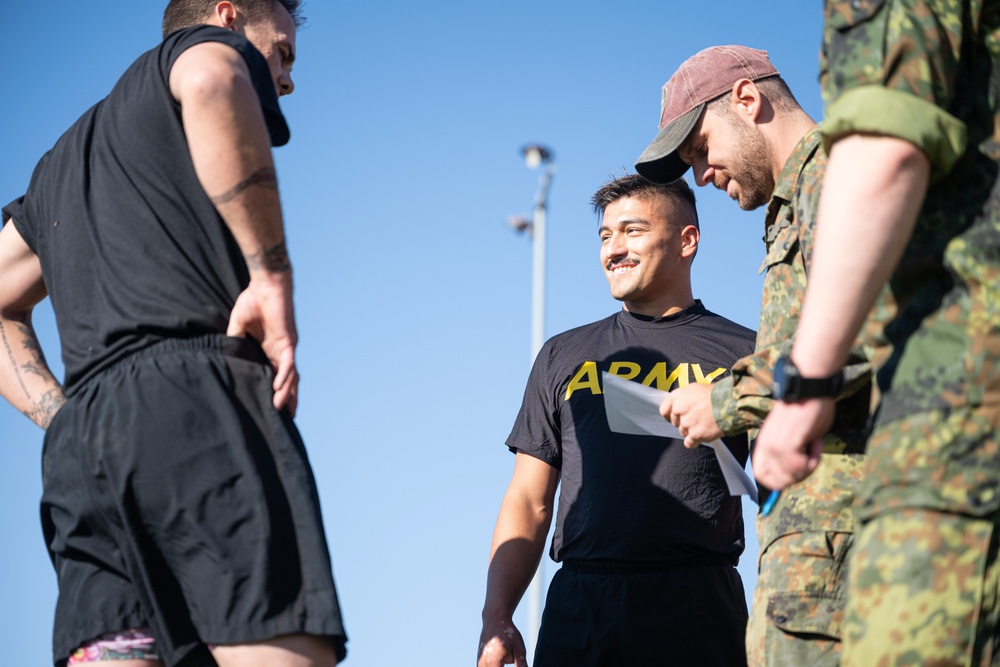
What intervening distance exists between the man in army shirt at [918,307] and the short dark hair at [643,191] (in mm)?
3150

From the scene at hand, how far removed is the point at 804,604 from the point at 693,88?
6.42ft

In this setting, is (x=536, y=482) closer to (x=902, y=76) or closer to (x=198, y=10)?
(x=198, y=10)

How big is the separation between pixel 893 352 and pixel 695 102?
2002 mm

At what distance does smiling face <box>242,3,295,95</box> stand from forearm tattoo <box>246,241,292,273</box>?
83cm

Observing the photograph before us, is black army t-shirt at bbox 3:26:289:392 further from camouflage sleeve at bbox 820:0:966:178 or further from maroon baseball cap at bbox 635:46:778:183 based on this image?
maroon baseball cap at bbox 635:46:778:183

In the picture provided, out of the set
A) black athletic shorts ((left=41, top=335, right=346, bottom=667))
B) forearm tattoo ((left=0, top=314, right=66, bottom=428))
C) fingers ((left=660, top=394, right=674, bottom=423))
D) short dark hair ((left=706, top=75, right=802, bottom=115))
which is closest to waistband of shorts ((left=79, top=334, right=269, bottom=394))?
black athletic shorts ((left=41, top=335, right=346, bottom=667))

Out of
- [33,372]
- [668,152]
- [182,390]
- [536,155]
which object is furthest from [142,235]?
[536,155]

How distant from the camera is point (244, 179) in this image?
256 cm

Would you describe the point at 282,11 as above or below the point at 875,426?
above

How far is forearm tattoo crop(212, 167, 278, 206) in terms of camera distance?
2.56m

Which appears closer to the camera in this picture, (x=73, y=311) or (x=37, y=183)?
(x=73, y=311)

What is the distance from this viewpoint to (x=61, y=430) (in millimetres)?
2627

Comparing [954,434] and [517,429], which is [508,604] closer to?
[517,429]

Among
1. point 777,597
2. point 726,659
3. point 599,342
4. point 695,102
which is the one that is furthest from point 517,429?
point 777,597
